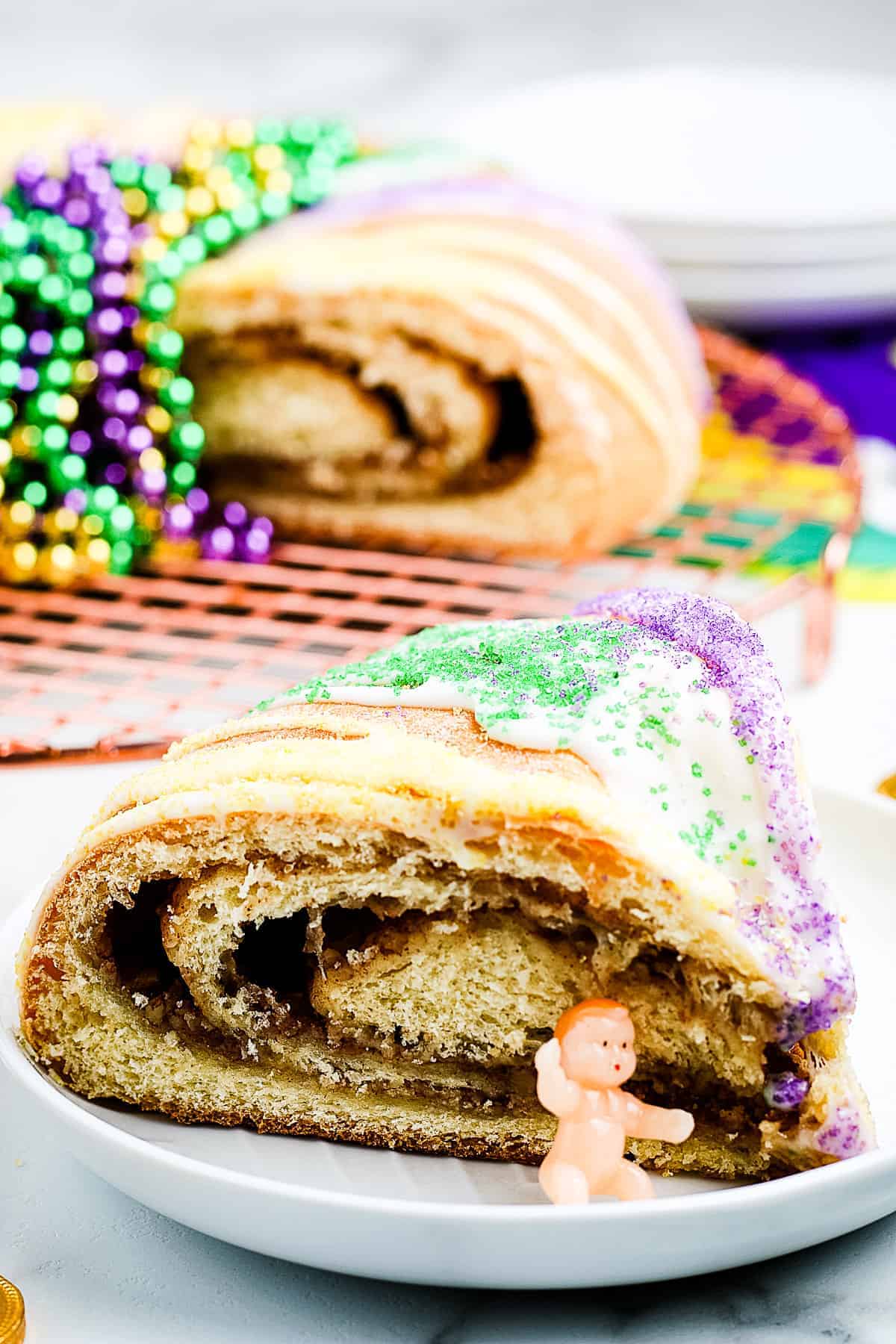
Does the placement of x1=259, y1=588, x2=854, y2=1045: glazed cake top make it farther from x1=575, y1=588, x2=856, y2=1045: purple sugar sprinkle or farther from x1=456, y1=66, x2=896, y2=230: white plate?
x1=456, y1=66, x2=896, y2=230: white plate

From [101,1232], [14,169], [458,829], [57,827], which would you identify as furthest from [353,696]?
[14,169]

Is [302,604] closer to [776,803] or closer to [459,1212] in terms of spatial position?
[776,803]

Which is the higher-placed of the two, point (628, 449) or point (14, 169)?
point (14, 169)

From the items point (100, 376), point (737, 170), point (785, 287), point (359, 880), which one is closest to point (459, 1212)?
point (359, 880)

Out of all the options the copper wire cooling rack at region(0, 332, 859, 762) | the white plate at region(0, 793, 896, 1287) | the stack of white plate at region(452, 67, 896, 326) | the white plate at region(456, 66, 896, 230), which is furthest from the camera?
the white plate at region(456, 66, 896, 230)

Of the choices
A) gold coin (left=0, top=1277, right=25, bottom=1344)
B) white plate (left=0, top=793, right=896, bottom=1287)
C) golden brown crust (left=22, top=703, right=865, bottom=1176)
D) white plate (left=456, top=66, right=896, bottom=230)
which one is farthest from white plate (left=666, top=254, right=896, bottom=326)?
gold coin (left=0, top=1277, right=25, bottom=1344)

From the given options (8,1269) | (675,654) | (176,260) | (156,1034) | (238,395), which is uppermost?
(176,260)

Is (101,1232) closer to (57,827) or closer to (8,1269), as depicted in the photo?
(8,1269)
